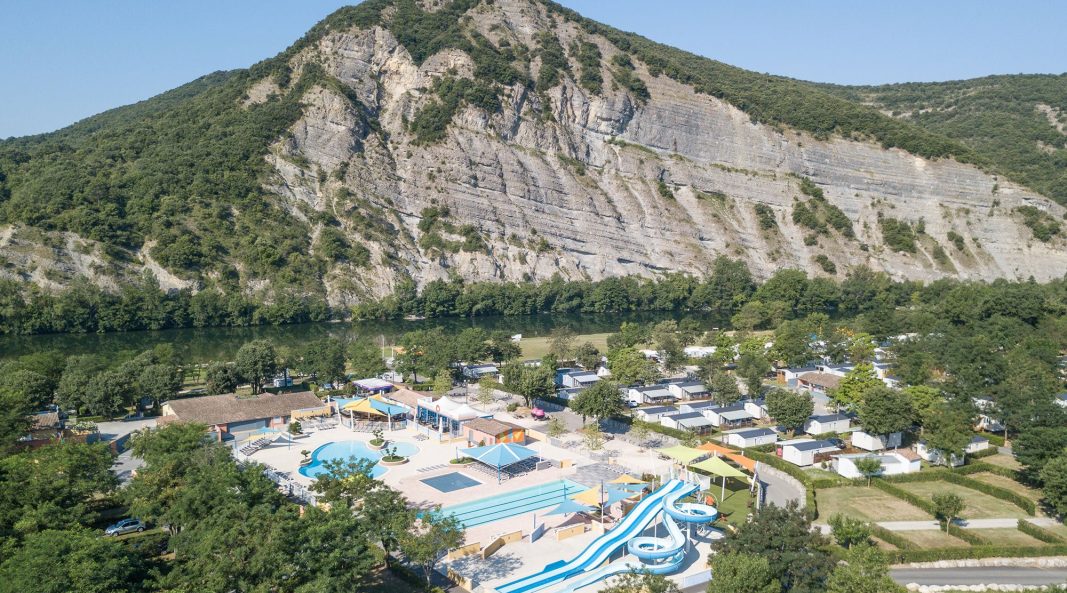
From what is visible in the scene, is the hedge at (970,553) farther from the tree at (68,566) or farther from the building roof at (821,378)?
the building roof at (821,378)

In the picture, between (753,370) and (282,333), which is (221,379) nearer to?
(282,333)

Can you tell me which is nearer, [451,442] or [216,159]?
[451,442]

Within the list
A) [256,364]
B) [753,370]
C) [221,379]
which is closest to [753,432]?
[753,370]

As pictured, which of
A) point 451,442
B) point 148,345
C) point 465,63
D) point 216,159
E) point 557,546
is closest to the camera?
point 557,546

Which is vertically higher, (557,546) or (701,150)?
(701,150)

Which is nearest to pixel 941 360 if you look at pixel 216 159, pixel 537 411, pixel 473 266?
pixel 537 411

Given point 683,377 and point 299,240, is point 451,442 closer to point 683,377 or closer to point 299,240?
point 683,377

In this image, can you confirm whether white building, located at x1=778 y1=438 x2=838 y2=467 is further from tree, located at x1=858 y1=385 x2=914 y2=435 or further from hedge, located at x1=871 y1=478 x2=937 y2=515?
hedge, located at x1=871 y1=478 x2=937 y2=515
